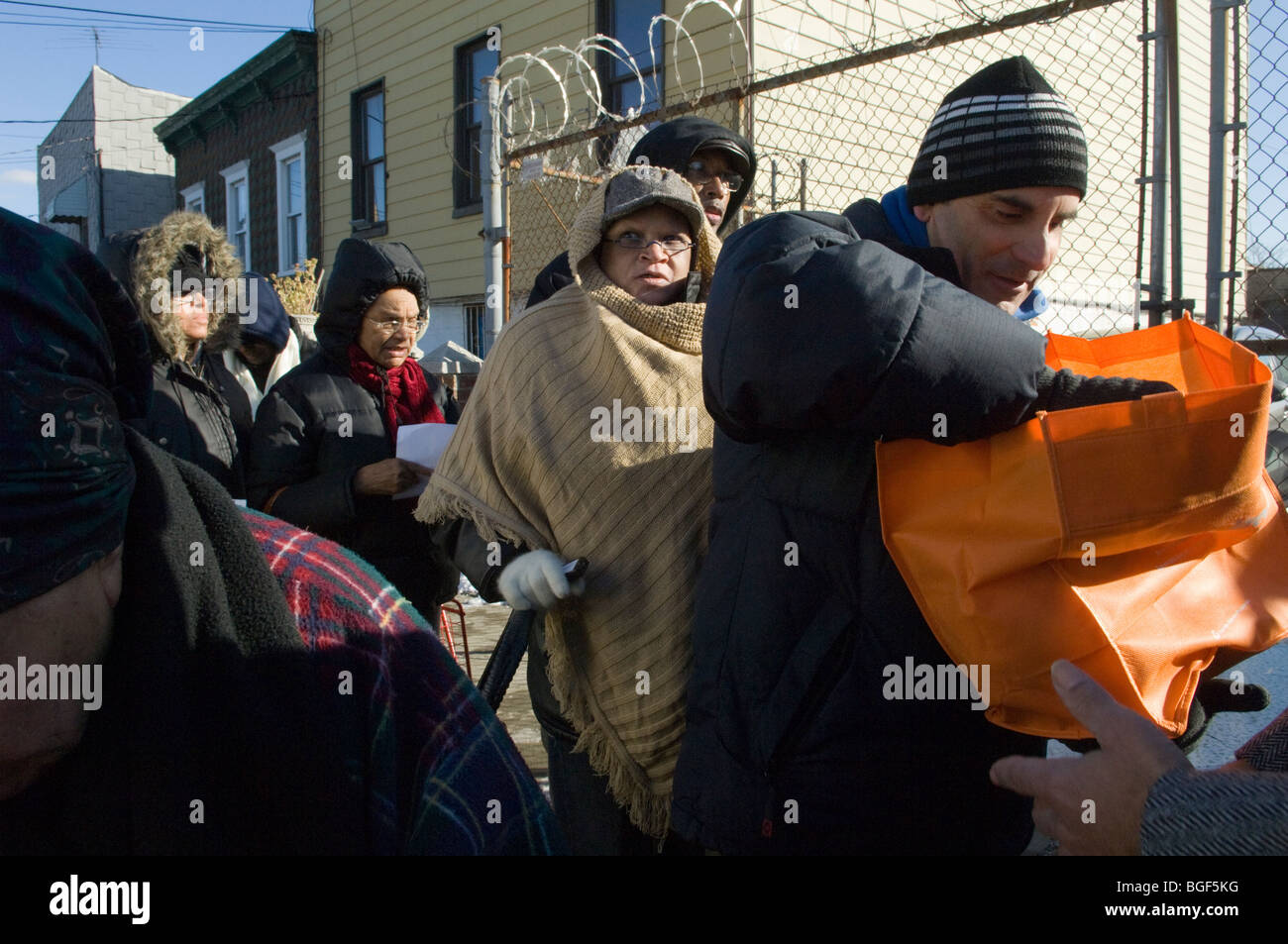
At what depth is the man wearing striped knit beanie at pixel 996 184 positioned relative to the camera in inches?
59.6

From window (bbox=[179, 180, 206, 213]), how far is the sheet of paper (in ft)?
54.2

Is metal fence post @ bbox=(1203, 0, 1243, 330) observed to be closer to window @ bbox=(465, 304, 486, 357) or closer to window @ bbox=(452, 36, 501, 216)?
window @ bbox=(452, 36, 501, 216)

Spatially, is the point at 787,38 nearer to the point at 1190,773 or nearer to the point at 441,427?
the point at 441,427

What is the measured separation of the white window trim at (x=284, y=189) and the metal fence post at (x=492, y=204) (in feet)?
31.1

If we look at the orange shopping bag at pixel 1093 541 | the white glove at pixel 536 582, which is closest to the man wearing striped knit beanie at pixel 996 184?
the orange shopping bag at pixel 1093 541

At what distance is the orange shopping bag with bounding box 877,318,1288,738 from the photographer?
122 cm

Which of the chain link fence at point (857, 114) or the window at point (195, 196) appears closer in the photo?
the chain link fence at point (857, 114)

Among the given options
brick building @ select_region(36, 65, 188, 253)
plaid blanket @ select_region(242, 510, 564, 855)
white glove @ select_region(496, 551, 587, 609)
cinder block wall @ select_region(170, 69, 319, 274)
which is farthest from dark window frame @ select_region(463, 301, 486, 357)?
brick building @ select_region(36, 65, 188, 253)

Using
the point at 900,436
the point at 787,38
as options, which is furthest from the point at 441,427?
the point at 787,38

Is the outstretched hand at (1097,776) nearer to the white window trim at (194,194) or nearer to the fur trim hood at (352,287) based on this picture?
the fur trim hood at (352,287)

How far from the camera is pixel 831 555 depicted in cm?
143

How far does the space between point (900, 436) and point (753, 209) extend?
4.80 metres

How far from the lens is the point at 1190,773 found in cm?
110

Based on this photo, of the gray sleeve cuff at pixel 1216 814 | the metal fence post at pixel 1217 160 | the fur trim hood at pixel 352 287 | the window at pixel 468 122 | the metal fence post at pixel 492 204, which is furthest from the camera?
the window at pixel 468 122
